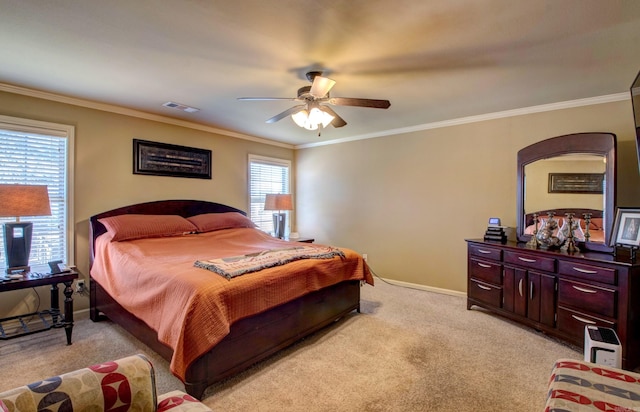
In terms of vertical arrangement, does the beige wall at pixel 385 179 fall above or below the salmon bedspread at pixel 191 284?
above

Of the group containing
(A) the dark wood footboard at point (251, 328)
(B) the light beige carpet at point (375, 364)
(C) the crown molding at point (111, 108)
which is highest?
(C) the crown molding at point (111, 108)

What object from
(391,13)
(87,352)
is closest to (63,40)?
(391,13)

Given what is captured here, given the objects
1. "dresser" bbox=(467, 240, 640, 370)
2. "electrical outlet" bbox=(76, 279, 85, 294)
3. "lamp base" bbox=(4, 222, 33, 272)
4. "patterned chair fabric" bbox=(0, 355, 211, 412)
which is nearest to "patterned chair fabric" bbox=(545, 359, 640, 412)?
"dresser" bbox=(467, 240, 640, 370)

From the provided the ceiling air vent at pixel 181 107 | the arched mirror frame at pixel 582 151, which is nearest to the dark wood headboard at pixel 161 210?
the ceiling air vent at pixel 181 107

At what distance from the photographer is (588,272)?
256cm

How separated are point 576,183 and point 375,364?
2.75m

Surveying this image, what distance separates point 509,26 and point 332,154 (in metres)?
3.64

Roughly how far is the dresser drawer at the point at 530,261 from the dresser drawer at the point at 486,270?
15 cm

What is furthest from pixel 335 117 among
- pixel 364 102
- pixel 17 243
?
pixel 17 243

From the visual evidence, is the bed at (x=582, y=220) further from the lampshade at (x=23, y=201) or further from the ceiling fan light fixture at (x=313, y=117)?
the lampshade at (x=23, y=201)

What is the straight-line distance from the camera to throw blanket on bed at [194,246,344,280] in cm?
230

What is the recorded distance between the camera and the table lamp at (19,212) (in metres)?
2.54

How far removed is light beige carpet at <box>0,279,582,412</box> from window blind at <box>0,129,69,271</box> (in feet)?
2.70

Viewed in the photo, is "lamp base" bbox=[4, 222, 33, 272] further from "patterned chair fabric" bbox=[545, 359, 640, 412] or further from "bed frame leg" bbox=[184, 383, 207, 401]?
"patterned chair fabric" bbox=[545, 359, 640, 412]
